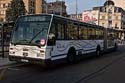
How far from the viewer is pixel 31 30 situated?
1596 cm

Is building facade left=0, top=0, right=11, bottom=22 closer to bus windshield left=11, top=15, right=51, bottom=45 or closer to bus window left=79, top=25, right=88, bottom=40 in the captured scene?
bus window left=79, top=25, right=88, bottom=40

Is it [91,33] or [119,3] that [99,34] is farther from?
[119,3]

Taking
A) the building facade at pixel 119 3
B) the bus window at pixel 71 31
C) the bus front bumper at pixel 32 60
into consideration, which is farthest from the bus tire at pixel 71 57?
the building facade at pixel 119 3

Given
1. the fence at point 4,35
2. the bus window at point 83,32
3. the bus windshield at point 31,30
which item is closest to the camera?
the bus windshield at point 31,30

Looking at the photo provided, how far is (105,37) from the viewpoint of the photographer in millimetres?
28797

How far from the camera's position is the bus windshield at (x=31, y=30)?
51.2 ft

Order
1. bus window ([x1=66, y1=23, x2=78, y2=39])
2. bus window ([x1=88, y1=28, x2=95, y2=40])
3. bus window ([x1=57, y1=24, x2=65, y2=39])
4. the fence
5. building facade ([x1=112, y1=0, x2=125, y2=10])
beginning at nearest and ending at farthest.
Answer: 1. bus window ([x1=57, y1=24, x2=65, y2=39])
2. bus window ([x1=66, y1=23, x2=78, y2=39])
3. the fence
4. bus window ([x1=88, y1=28, x2=95, y2=40])
5. building facade ([x1=112, y1=0, x2=125, y2=10])

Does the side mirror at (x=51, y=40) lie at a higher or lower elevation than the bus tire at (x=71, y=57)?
higher

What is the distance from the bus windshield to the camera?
1560cm

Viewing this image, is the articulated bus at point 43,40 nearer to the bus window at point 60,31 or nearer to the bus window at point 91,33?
the bus window at point 60,31

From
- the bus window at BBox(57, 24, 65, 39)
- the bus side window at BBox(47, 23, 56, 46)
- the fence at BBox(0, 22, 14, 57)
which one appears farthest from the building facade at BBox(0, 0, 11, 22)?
the bus side window at BBox(47, 23, 56, 46)

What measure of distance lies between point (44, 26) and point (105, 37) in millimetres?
13817

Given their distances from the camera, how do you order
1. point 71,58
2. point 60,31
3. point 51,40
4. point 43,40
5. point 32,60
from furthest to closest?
point 71,58, point 60,31, point 51,40, point 32,60, point 43,40

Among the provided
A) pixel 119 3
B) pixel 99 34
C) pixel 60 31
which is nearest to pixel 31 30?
pixel 60 31
